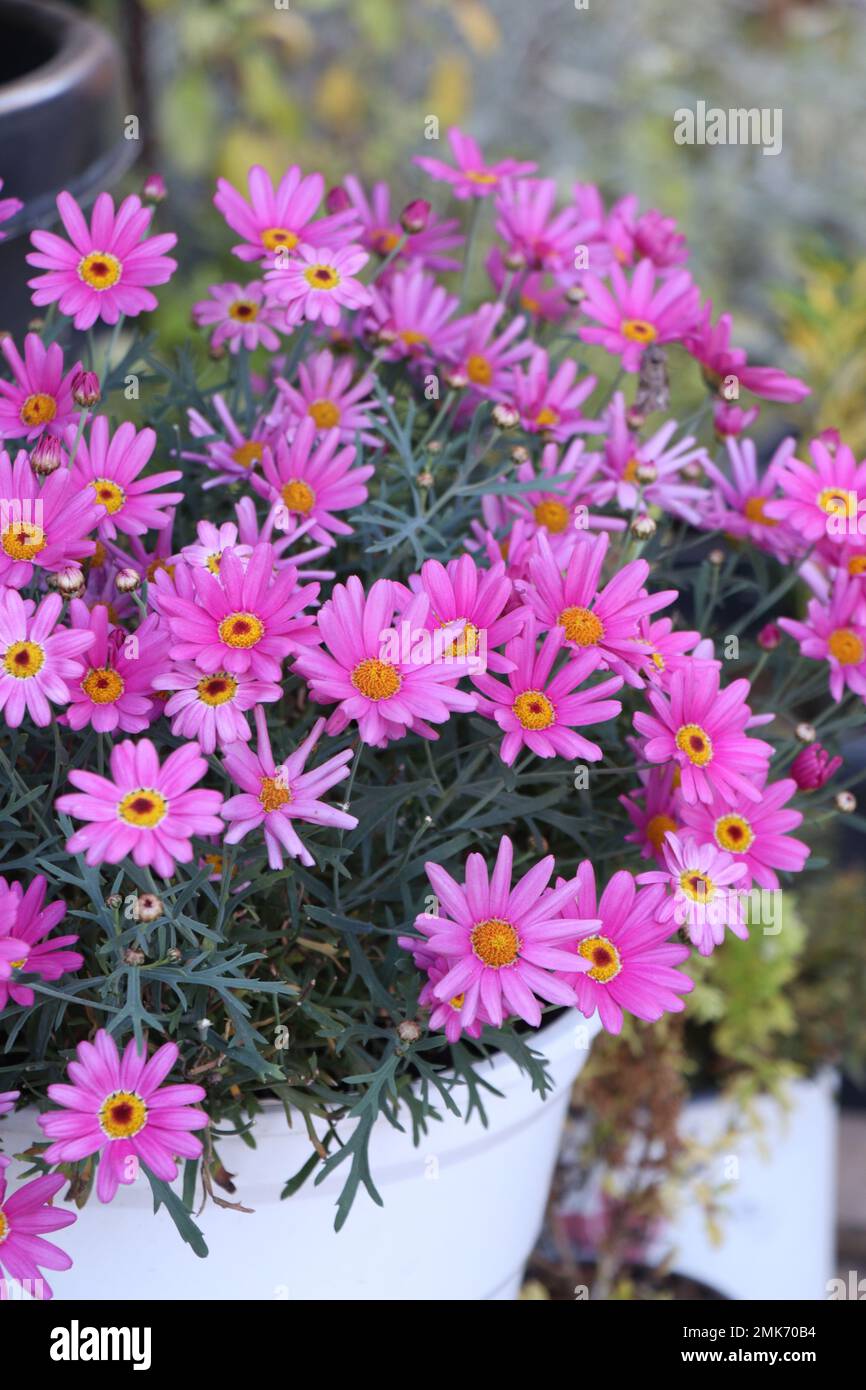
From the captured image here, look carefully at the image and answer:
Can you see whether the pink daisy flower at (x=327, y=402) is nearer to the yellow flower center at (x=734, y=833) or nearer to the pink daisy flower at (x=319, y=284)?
the pink daisy flower at (x=319, y=284)

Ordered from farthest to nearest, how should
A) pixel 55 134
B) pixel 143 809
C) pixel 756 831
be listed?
pixel 55 134, pixel 756 831, pixel 143 809

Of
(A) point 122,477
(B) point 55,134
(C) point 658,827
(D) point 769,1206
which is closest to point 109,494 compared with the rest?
(A) point 122,477

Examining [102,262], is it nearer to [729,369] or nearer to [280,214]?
[280,214]

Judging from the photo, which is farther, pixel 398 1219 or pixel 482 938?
pixel 398 1219

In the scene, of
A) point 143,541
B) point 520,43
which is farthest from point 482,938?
point 520,43

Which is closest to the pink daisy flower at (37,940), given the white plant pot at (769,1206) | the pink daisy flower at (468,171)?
the pink daisy flower at (468,171)

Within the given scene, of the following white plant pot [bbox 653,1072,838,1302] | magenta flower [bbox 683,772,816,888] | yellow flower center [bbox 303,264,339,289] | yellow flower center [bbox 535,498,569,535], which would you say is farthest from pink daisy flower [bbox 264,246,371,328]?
white plant pot [bbox 653,1072,838,1302]
